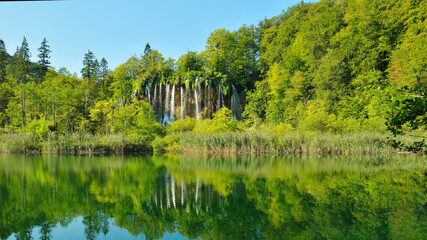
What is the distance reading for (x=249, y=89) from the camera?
37906 mm

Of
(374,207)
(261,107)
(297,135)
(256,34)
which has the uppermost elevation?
(256,34)

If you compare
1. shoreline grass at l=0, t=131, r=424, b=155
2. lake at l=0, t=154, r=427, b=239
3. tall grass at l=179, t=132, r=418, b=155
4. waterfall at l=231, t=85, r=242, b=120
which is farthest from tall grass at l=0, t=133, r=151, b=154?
waterfall at l=231, t=85, r=242, b=120

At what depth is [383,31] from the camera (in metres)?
23.8

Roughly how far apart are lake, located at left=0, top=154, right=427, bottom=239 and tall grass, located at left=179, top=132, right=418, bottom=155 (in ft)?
28.3

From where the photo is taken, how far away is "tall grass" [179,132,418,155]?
56.4ft

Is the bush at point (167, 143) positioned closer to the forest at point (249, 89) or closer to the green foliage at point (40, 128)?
the forest at point (249, 89)

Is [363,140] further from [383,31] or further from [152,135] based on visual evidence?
[152,135]

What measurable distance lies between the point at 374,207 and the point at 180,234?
4.16m

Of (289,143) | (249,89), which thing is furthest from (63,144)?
(249,89)

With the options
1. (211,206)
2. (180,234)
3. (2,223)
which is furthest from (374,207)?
(2,223)

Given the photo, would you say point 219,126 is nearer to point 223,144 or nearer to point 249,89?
point 223,144

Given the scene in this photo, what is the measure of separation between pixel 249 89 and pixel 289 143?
65.9 feet

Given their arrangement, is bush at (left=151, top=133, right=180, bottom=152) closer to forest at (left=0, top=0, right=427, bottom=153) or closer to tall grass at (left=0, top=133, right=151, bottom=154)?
forest at (left=0, top=0, right=427, bottom=153)

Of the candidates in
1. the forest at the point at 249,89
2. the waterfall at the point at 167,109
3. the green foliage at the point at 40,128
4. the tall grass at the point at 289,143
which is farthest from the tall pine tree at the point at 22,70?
the tall grass at the point at 289,143
